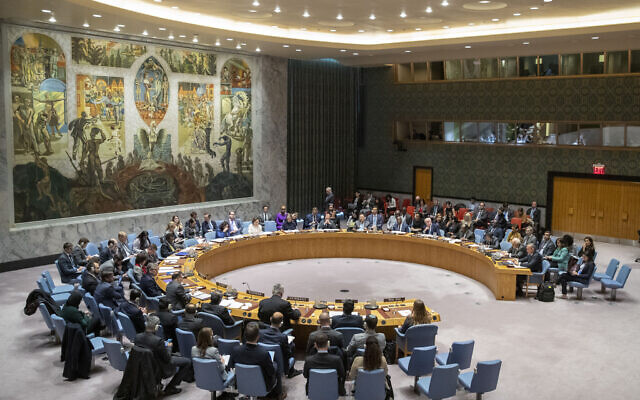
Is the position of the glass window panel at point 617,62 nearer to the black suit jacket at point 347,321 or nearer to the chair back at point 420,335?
the chair back at point 420,335

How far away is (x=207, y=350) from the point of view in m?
7.20

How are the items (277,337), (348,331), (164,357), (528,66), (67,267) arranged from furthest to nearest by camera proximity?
(528,66)
(67,267)
(348,331)
(277,337)
(164,357)

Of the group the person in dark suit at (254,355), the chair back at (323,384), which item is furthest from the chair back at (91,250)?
the chair back at (323,384)

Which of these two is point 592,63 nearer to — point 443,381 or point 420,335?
point 420,335

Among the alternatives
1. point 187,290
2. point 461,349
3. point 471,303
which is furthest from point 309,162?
point 461,349

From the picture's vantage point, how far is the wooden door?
73.5 feet

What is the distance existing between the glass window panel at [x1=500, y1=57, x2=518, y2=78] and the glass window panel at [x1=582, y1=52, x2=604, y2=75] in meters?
2.13

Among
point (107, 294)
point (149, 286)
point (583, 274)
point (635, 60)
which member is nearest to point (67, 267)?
point (149, 286)

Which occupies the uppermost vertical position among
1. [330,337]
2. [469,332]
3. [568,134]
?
[568,134]

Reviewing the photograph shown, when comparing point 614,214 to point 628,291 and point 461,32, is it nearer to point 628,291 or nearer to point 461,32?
point 628,291

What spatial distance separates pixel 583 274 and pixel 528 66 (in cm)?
940

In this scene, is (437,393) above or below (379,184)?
below

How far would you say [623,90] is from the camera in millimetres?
17766

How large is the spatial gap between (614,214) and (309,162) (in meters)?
10.2
